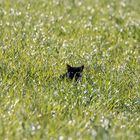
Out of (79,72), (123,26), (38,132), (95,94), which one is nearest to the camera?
(38,132)

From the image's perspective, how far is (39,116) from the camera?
613 centimetres

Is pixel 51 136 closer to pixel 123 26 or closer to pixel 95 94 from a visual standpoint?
pixel 95 94

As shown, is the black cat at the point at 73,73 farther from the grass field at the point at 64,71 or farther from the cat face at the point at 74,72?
the grass field at the point at 64,71

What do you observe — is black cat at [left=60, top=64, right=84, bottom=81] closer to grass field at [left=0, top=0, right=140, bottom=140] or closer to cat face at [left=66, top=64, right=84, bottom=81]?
cat face at [left=66, top=64, right=84, bottom=81]

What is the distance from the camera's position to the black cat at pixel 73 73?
8147mm

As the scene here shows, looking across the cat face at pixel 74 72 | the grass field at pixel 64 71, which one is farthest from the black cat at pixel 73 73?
the grass field at pixel 64 71

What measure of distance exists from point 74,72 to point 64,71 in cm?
28

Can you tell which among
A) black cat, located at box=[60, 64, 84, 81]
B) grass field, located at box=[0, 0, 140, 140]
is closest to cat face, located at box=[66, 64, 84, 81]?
black cat, located at box=[60, 64, 84, 81]

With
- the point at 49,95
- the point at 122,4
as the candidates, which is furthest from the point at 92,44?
the point at 122,4

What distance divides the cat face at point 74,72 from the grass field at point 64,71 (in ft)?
0.33

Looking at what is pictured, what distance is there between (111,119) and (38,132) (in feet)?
3.77

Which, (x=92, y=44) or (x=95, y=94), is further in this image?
(x=92, y=44)

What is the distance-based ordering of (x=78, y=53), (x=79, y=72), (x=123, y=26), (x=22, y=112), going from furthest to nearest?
(x=123, y=26) < (x=78, y=53) < (x=79, y=72) < (x=22, y=112)

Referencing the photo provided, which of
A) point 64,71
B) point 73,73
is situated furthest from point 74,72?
point 64,71
